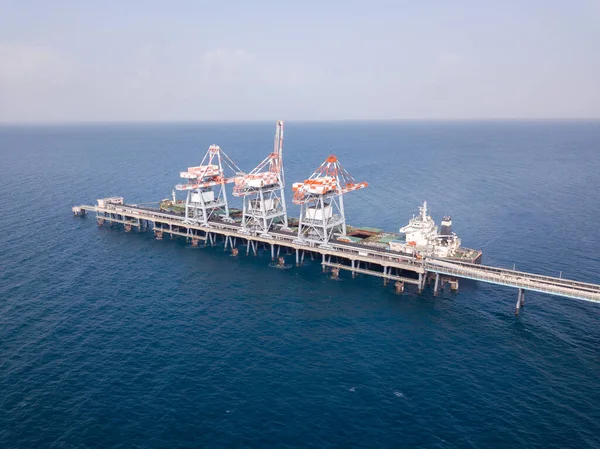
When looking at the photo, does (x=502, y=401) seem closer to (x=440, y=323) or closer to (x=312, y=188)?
(x=440, y=323)

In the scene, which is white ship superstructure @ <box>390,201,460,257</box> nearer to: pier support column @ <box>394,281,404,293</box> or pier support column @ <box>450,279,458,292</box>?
pier support column @ <box>450,279,458,292</box>

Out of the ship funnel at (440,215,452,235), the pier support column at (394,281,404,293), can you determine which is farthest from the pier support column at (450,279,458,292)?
the ship funnel at (440,215,452,235)

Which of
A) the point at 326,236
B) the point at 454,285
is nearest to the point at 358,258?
the point at 326,236

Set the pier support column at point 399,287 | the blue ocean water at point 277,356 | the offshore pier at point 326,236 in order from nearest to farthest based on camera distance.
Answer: the blue ocean water at point 277,356 → the offshore pier at point 326,236 → the pier support column at point 399,287

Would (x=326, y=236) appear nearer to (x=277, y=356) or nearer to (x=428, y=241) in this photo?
(x=428, y=241)

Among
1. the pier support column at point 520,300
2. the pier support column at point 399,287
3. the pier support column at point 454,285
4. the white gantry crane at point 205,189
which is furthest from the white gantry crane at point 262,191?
the pier support column at point 520,300

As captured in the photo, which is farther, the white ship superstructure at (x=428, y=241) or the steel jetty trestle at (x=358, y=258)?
the white ship superstructure at (x=428, y=241)

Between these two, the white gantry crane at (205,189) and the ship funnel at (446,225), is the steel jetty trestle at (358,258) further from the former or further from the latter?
the ship funnel at (446,225)

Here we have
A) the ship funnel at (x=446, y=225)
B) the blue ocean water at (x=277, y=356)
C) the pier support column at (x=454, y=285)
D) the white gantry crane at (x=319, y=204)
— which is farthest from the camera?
the white gantry crane at (x=319, y=204)
